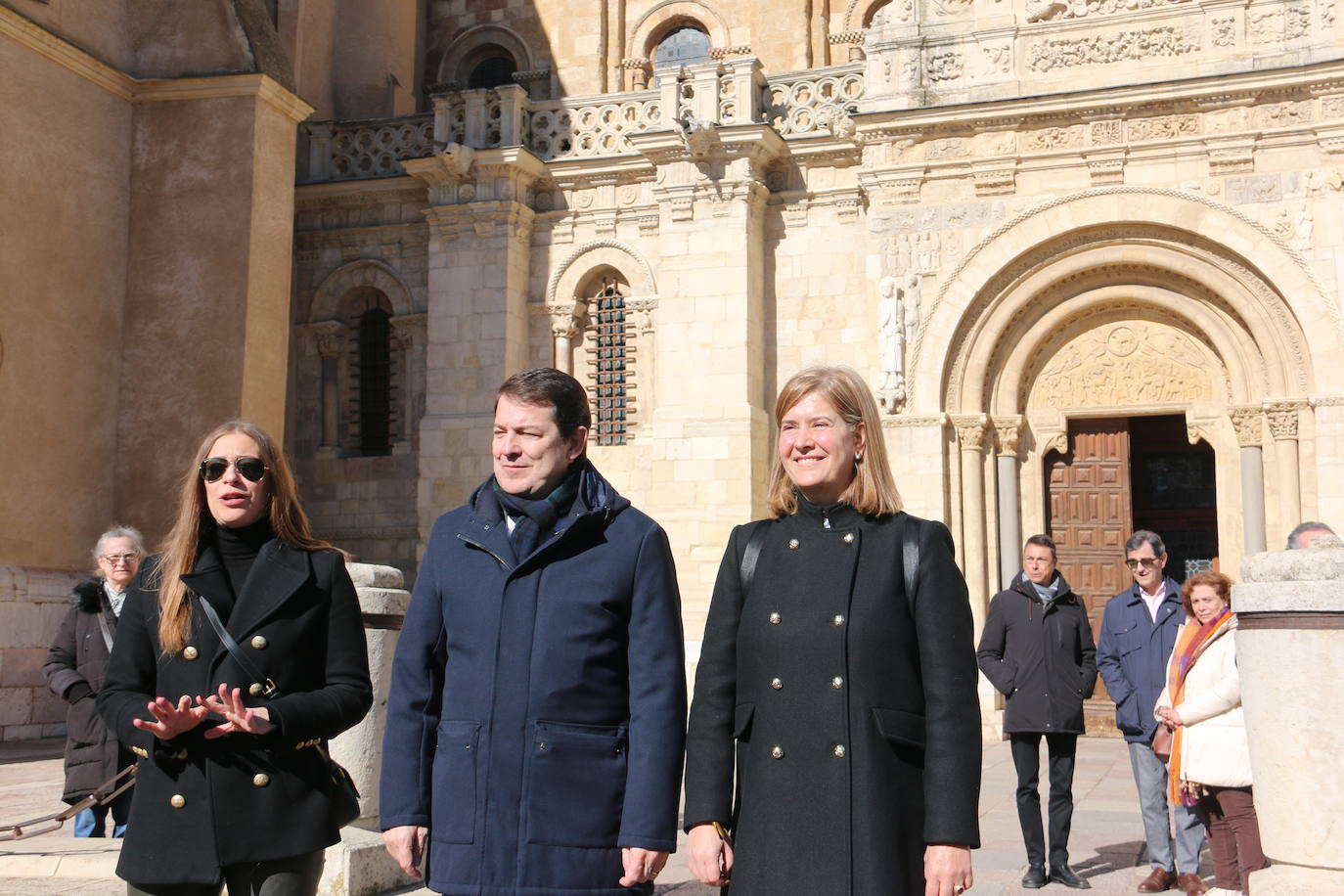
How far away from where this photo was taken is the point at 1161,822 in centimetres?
762

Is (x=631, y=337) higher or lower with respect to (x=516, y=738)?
higher

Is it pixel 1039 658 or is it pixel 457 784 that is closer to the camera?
pixel 457 784

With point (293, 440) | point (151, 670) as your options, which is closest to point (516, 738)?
point (151, 670)

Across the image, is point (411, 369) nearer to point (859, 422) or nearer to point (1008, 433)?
point (1008, 433)

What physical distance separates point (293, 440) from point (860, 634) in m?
17.4

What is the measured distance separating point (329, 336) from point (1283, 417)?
12.8m

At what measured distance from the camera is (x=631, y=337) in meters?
18.3

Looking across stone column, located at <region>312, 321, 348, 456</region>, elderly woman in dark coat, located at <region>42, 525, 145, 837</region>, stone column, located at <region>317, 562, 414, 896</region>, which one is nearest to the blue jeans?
stone column, located at <region>317, 562, 414, 896</region>

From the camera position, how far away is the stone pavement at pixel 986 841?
6.30m

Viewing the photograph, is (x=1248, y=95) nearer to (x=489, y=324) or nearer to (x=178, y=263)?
(x=489, y=324)

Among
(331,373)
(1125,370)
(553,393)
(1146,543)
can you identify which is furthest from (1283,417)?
(553,393)

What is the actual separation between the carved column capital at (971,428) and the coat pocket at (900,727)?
12747 millimetres

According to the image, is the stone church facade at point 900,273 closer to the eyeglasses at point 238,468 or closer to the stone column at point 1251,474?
the stone column at point 1251,474

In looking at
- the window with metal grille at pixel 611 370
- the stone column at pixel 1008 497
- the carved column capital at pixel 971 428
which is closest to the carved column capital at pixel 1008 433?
the stone column at pixel 1008 497
